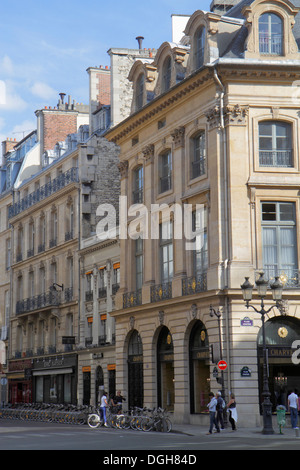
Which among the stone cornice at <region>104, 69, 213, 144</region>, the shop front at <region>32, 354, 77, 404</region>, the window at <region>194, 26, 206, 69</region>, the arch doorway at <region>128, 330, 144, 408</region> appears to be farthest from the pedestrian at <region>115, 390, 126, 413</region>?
the window at <region>194, 26, 206, 69</region>

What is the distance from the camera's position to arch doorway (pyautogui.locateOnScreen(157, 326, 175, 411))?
3647 centimetres

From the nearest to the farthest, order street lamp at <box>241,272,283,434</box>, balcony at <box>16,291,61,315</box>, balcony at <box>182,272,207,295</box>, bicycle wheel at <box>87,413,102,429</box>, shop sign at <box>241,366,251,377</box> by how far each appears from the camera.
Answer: street lamp at <box>241,272,283,434</box>, shop sign at <box>241,366,251,377</box>, balcony at <box>182,272,207,295</box>, bicycle wheel at <box>87,413,102,429</box>, balcony at <box>16,291,61,315</box>

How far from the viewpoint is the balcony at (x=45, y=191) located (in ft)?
178

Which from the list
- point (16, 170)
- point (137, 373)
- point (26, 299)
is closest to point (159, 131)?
point (137, 373)

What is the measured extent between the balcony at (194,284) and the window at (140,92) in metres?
10.8

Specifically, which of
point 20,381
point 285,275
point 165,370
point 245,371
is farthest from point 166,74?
point 20,381

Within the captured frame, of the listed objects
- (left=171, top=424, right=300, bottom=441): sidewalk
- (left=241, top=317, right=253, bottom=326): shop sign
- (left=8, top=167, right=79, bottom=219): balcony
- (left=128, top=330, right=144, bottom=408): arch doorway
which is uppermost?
(left=8, top=167, right=79, bottom=219): balcony

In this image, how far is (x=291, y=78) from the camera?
3362 centimetres

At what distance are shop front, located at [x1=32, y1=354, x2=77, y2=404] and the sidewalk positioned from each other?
780 inches

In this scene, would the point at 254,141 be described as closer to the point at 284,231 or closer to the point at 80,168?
the point at 284,231

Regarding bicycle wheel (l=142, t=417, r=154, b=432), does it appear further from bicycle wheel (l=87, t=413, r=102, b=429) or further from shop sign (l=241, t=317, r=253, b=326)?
shop sign (l=241, t=317, r=253, b=326)

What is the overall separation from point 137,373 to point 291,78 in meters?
15.6

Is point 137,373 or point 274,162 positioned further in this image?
point 137,373

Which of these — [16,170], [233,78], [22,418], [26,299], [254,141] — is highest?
[16,170]
